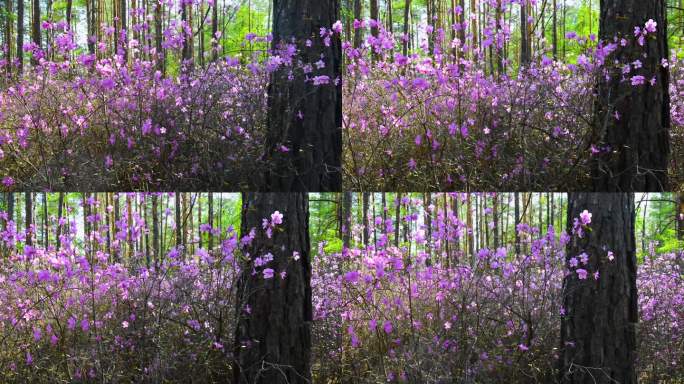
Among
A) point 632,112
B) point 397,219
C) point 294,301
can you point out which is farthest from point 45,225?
point 632,112

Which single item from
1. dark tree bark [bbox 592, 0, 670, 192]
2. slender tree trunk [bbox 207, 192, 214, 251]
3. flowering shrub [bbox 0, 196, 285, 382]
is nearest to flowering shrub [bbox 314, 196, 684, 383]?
dark tree bark [bbox 592, 0, 670, 192]

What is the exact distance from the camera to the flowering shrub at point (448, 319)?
345cm

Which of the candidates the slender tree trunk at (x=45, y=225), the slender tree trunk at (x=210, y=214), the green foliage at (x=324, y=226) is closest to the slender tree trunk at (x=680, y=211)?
the green foliage at (x=324, y=226)

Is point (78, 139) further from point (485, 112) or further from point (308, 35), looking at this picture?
point (485, 112)

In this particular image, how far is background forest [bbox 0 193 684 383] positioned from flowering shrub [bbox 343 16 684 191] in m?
0.21

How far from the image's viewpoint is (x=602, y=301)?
3850 mm

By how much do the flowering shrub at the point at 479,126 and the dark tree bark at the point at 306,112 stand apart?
0.59 feet

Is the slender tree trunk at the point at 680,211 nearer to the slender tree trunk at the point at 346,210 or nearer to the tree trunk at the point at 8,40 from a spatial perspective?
the slender tree trunk at the point at 346,210

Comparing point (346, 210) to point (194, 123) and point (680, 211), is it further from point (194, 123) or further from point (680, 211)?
point (680, 211)

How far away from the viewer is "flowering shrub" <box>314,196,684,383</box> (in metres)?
3.45

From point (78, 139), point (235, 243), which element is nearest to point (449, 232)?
point (235, 243)

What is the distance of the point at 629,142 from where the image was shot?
4.01 meters

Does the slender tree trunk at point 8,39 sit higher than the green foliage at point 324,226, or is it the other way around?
the slender tree trunk at point 8,39

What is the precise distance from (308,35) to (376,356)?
7.80 ft
